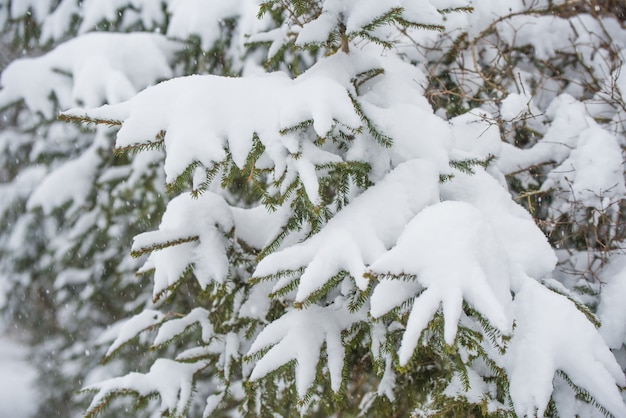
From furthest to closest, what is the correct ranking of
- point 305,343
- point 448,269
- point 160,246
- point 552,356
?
point 160,246 < point 305,343 < point 552,356 < point 448,269

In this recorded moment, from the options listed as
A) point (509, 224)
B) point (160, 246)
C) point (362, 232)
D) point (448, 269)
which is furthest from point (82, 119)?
point (509, 224)

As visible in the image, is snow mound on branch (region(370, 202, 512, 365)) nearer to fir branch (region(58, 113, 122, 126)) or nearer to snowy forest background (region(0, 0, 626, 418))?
snowy forest background (region(0, 0, 626, 418))

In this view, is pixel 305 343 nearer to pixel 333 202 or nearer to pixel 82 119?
pixel 333 202

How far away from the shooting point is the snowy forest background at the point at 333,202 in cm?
159

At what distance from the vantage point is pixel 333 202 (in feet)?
7.32

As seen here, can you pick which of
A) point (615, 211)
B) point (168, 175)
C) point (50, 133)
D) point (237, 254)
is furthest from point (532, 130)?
point (50, 133)

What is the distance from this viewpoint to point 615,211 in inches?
101

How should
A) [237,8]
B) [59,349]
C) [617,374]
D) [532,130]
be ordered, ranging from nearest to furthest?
[617,374]
[532,130]
[237,8]
[59,349]

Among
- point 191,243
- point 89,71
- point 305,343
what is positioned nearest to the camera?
point 305,343

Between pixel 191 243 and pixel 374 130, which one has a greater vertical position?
pixel 374 130

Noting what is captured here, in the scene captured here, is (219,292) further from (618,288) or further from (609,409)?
(618,288)

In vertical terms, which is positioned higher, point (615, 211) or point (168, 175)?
point (168, 175)

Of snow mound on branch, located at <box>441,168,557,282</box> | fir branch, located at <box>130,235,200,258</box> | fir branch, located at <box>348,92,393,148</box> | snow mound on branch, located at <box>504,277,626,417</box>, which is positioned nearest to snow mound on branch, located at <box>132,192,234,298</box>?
fir branch, located at <box>130,235,200,258</box>

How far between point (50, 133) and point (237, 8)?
6.23 feet
